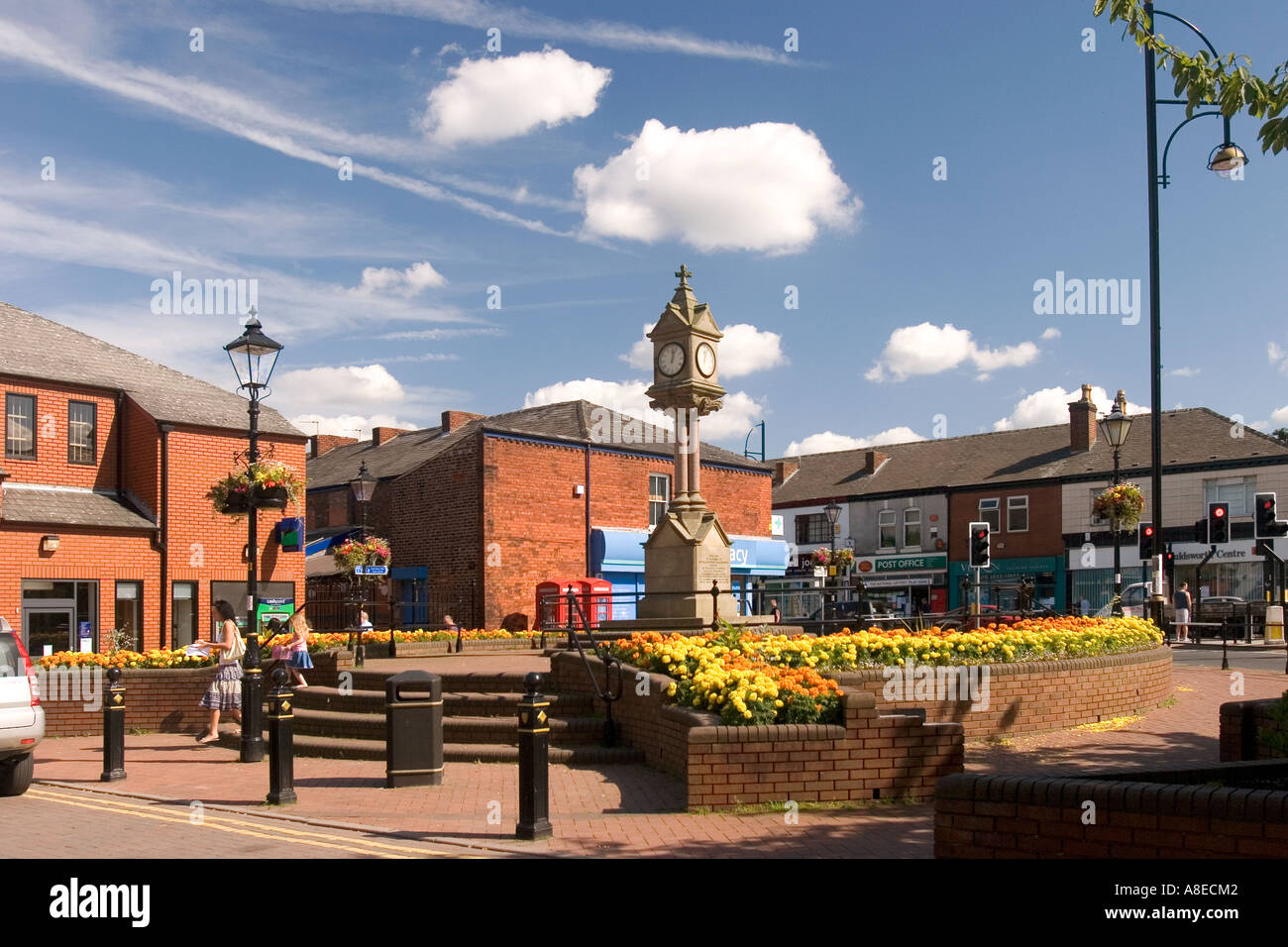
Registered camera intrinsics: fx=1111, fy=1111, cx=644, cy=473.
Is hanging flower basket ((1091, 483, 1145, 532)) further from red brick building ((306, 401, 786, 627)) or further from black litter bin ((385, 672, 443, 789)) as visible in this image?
black litter bin ((385, 672, 443, 789))

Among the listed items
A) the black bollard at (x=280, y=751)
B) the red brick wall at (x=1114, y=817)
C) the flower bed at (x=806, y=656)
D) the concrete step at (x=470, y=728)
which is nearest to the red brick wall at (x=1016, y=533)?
the flower bed at (x=806, y=656)

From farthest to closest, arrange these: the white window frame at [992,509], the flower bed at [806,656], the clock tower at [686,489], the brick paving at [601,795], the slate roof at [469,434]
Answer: the white window frame at [992,509] < the slate roof at [469,434] < the clock tower at [686,489] < the flower bed at [806,656] < the brick paving at [601,795]

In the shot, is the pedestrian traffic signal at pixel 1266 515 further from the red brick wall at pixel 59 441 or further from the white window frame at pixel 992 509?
the red brick wall at pixel 59 441

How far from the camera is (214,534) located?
83.4ft

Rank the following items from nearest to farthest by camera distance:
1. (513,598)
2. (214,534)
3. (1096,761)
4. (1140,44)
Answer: (1140,44)
(1096,761)
(214,534)
(513,598)

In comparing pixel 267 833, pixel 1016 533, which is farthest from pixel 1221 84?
pixel 1016 533

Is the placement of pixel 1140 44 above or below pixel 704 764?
above

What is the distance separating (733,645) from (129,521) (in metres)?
16.9

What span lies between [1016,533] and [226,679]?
1504 inches

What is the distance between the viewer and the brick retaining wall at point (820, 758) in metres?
9.17

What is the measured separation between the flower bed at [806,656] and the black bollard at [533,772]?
5.89ft
